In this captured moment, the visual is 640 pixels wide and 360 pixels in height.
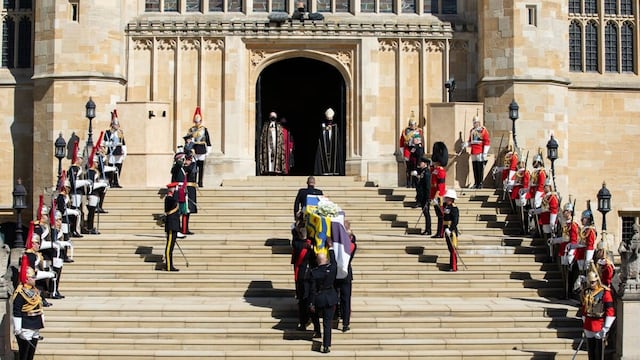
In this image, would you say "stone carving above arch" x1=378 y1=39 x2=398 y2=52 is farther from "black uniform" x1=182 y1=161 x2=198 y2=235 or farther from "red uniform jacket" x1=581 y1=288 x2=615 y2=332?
"red uniform jacket" x1=581 y1=288 x2=615 y2=332

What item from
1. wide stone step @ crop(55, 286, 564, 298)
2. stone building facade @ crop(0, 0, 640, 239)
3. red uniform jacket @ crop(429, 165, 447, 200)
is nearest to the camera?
wide stone step @ crop(55, 286, 564, 298)

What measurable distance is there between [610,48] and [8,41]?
726 inches

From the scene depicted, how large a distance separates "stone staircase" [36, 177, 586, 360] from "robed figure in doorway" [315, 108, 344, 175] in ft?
12.6

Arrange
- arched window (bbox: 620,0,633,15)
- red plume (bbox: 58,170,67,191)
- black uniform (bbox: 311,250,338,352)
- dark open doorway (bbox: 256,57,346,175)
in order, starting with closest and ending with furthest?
black uniform (bbox: 311,250,338,352), red plume (bbox: 58,170,67,191), arched window (bbox: 620,0,633,15), dark open doorway (bbox: 256,57,346,175)

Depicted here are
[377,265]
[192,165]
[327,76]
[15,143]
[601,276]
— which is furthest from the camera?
[327,76]

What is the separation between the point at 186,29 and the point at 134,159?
4.37m

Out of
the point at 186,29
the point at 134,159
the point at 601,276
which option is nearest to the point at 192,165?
the point at 134,159

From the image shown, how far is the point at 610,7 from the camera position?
30.9 meters

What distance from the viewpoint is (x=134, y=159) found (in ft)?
90.3

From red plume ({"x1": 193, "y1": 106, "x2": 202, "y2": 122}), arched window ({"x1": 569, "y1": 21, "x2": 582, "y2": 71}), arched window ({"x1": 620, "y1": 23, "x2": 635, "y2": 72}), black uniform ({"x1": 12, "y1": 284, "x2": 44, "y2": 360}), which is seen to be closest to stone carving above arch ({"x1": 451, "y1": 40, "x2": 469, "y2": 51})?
arched window ({"x1": 569, "y1": 21, "x2": 582, "y2": 71})

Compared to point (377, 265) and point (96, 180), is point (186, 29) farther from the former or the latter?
point (377, 265)

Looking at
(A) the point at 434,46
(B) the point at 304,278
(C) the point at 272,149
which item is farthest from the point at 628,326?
(C) the point at 272,149

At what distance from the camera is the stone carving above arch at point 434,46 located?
1164 inches

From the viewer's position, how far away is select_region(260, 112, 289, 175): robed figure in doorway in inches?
1176
